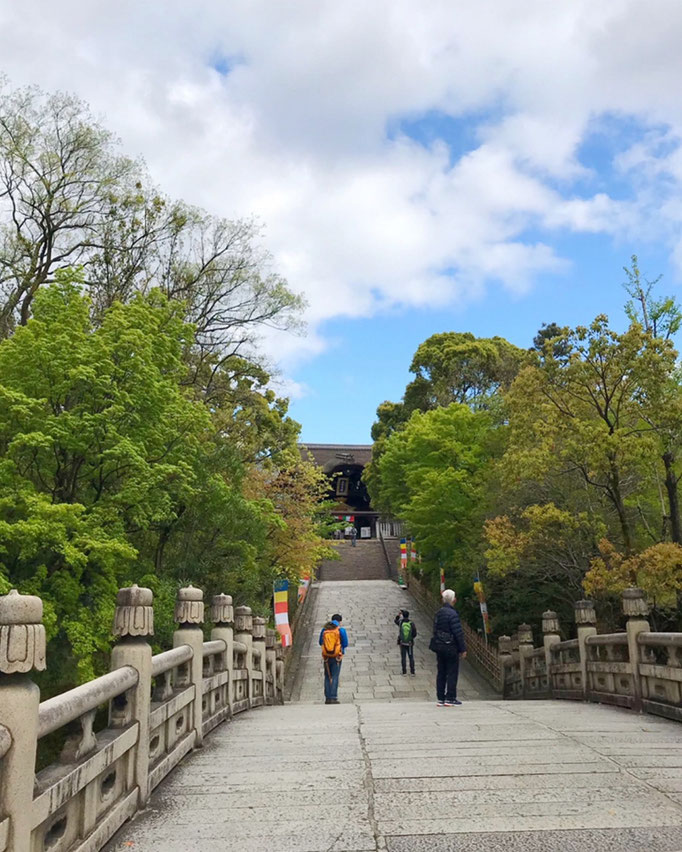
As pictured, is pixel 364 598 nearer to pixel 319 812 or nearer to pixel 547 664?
pixel 547 664

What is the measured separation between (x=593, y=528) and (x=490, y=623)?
22.8 feet

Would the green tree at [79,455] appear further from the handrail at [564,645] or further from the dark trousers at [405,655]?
the dark trousers at [405,655]

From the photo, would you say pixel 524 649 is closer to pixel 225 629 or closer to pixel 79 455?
pixel 225 629

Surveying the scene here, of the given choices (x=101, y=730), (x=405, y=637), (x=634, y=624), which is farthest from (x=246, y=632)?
(x=405, y=637)

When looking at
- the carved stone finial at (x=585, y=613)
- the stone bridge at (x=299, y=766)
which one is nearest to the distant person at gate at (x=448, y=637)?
the stone bridge at (x=299, y=766)

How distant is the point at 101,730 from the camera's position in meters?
4.37

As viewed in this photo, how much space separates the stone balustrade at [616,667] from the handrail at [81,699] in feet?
17.9

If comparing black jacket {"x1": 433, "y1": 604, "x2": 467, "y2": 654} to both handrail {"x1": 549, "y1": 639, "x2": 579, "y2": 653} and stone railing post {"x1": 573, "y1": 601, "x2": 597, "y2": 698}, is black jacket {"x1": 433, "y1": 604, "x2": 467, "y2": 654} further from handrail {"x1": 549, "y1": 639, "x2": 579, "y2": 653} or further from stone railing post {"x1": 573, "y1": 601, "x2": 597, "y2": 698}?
handrail {"x1": 549, "y1": 639, "x2": 579, "y2": 653}

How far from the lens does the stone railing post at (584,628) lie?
31.8 feet

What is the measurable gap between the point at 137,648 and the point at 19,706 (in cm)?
171

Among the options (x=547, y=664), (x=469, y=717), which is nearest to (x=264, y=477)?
(x=547, y=664)

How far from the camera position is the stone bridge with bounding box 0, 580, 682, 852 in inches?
117

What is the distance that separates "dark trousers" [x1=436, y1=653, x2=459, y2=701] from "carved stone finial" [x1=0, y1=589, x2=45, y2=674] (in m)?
7.21

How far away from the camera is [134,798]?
153 inches
